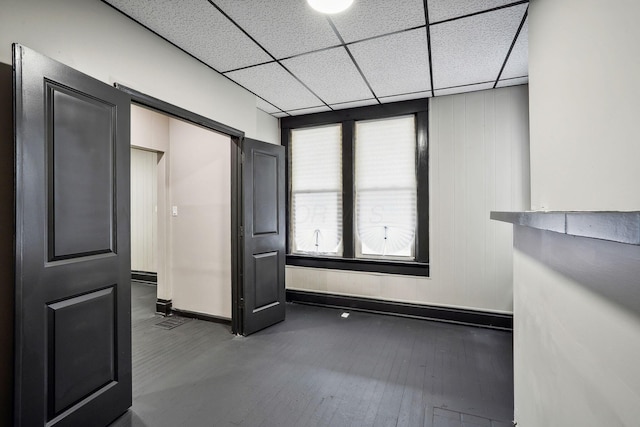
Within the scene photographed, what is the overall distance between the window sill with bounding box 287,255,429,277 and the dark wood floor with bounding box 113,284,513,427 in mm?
657

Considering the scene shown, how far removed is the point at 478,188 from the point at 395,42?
6.78 feet

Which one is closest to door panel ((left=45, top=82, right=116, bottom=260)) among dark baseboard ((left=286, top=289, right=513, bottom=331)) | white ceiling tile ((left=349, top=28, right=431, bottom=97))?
white ceiling tile ((left=349, top=28, right=431, bottom=97))

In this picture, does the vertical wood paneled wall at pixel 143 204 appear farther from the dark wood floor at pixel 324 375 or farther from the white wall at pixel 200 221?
the dark wood floor at pixel 324 375

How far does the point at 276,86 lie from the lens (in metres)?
3.44

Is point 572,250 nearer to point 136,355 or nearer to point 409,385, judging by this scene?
point 409,385

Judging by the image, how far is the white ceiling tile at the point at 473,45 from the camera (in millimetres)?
2230

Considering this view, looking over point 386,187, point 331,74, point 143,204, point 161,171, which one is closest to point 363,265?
point 386,187

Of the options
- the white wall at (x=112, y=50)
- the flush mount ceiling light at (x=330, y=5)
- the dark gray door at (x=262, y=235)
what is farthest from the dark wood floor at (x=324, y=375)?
the flush mount ceiling light at (x=330, y=5)

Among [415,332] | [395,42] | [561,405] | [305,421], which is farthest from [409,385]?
[395,42]

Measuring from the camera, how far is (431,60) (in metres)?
2.84

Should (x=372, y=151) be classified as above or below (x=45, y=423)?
above

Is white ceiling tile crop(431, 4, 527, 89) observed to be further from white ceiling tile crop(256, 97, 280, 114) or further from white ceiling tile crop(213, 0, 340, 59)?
white ceiling tile crop(256, 97, 280, 114)

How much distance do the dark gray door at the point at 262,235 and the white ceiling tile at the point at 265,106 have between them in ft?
2.45

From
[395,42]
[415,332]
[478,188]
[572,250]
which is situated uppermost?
[395,42]
